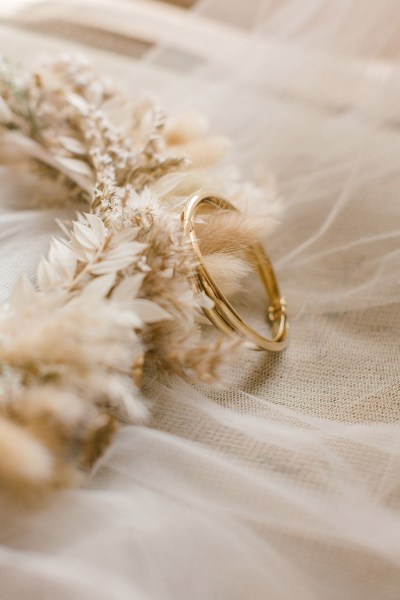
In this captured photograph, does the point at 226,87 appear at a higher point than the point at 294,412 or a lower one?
higher

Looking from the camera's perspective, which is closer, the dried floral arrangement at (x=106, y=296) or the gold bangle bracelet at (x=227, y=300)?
the dried floral arrangement at (x=106, y=296)

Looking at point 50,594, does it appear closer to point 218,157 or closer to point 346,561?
point 346,561

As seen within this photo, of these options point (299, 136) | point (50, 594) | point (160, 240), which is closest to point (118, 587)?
point (50, 594)

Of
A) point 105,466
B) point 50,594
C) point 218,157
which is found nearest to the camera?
point 50,594

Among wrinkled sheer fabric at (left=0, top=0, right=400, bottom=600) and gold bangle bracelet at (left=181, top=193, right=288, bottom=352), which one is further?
gold bangle bracelet at (left=181, top=193, right=288, bottom=352)

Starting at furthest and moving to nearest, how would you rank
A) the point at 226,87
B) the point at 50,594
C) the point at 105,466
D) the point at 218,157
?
the point at 226,87, the point at 218,157, the point at 105,466, the point at 50,594

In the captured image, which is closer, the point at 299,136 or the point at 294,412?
the point at 294,412
